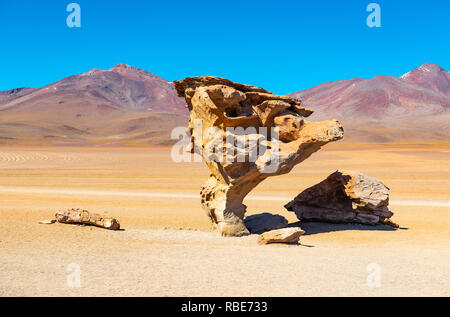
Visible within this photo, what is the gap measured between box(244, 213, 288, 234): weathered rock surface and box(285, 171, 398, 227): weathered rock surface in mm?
1279

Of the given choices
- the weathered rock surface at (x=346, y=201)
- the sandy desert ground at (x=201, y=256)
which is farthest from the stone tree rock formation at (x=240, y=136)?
the weathered rock surface at (x=346, y=201)

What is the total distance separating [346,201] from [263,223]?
3056 mm

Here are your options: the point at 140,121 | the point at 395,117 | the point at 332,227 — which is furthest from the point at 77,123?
the point at 332,227

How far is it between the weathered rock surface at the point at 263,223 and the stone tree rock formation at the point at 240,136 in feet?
3.18

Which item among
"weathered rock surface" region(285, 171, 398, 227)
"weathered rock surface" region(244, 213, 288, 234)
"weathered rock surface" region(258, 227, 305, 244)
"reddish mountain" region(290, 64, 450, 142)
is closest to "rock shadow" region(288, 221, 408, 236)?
"weathered rock surface" region(285, 171, 398, 227)

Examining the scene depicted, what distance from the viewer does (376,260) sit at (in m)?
9.84

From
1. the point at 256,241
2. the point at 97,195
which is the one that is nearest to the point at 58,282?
the point at 256,241

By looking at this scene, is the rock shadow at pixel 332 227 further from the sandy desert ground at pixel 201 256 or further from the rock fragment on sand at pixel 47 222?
the rock fragment on sand at pixel 47 222

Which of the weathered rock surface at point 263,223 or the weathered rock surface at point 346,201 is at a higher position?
the weathered rock surface at point 346,201

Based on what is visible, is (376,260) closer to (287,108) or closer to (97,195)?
(287,108)

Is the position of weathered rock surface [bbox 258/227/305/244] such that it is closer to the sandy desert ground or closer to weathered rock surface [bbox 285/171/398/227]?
the sandy desert ground

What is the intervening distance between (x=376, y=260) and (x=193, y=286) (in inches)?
177

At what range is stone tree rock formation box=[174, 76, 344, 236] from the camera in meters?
12.8

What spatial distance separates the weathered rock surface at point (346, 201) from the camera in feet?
48.2
